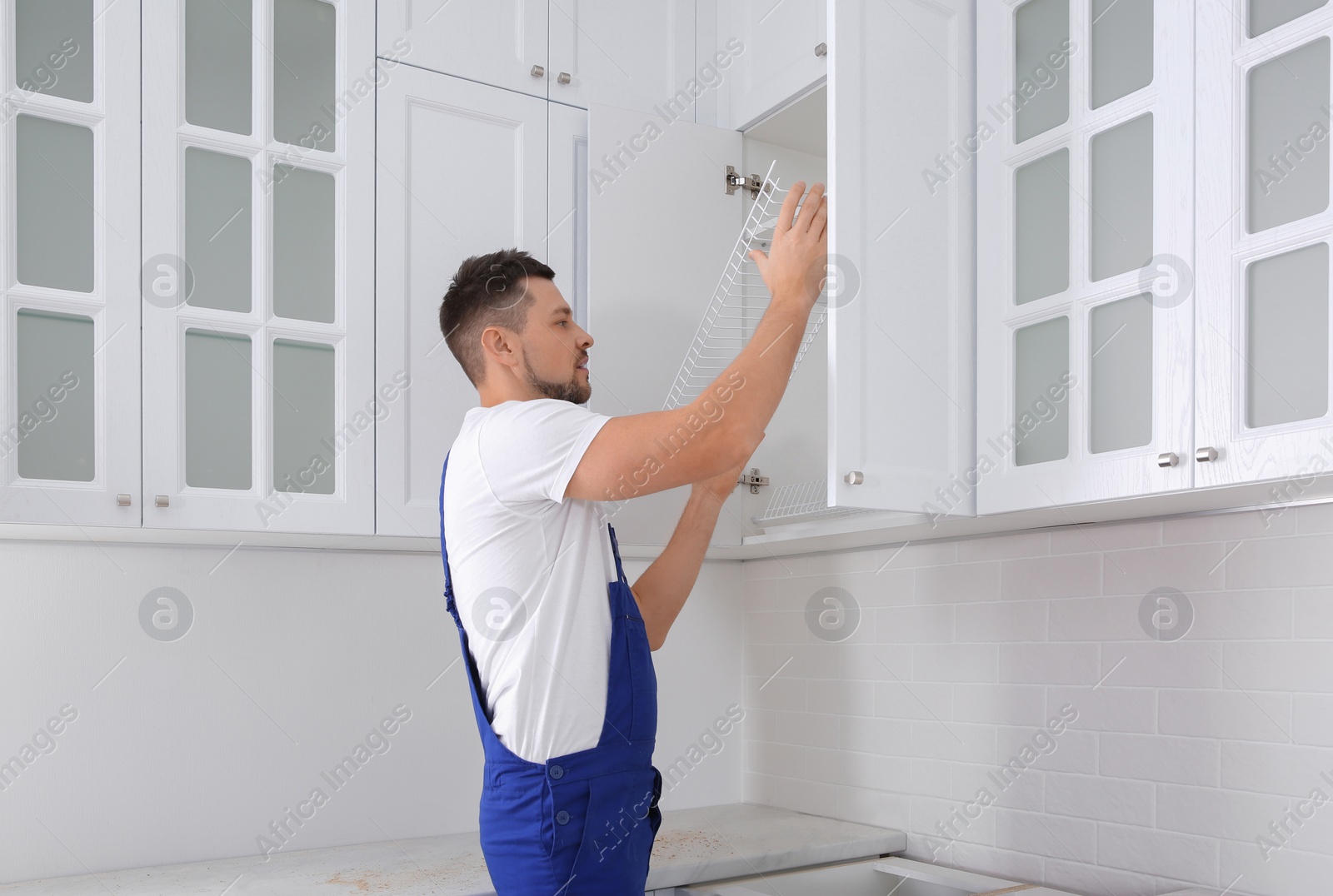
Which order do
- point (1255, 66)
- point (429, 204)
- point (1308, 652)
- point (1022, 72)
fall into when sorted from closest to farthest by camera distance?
point (1255, 66) < point (1308, 652) < point (1022, 72) < point (429, 204)

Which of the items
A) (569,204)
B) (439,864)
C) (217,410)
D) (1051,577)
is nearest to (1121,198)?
(1051,577)

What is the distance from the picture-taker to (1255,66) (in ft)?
4.17

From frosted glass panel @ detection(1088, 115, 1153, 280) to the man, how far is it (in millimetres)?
370

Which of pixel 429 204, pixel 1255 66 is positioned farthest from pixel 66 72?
pixel 1255 66

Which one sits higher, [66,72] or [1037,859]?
[66,72]

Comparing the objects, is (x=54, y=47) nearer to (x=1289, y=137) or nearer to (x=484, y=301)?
(x=484, y=301)

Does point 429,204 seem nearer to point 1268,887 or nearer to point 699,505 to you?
point 699,505

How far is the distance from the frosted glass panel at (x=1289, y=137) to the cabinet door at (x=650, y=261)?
1067 millimetres

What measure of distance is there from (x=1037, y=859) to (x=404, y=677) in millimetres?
1170

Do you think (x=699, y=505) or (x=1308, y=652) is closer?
(x=1308, y=652)

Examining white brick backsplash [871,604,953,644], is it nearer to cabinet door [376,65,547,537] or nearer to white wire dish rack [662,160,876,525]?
white wire dish rack [662,160,876,525]

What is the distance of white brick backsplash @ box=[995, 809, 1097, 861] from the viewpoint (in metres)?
1.72

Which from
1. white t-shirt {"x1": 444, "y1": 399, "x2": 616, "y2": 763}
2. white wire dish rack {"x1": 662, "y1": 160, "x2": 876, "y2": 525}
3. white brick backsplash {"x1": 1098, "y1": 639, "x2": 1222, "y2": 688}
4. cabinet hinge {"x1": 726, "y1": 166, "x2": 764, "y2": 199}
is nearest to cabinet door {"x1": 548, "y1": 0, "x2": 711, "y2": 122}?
cabinet hinge {"x1": 726, "y1": 166, "x2": 764, "y2": 199}

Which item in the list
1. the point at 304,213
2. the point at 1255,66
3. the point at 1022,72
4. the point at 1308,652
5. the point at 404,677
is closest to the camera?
the point at 1255,66
